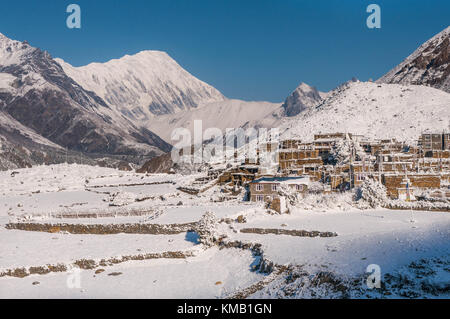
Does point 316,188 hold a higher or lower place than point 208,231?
higher

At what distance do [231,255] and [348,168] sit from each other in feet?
98.8

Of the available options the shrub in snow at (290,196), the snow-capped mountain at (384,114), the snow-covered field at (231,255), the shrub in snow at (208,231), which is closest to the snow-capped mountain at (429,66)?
the snow-capped mountain at (384,114)

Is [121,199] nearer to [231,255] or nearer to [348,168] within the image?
[231,255]

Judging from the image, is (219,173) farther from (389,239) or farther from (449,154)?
(389,239)

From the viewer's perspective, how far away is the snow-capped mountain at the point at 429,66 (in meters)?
148

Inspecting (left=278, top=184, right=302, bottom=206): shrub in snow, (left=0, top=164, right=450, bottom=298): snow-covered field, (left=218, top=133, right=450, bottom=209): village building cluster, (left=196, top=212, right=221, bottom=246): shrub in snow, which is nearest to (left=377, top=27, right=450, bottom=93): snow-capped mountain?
(left=218, top=133, right=450, bottom=209): village building cluster

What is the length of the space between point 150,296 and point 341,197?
25.4 m

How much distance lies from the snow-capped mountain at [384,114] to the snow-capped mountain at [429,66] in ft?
141

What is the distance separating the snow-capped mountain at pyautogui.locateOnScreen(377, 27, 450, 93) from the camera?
14843cm

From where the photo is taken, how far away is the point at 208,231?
3394 centimetres

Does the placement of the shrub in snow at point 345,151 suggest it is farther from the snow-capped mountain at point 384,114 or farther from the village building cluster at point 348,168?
the snow-capped mountain at point 384,114

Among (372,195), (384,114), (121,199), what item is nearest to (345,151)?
(372,195)
